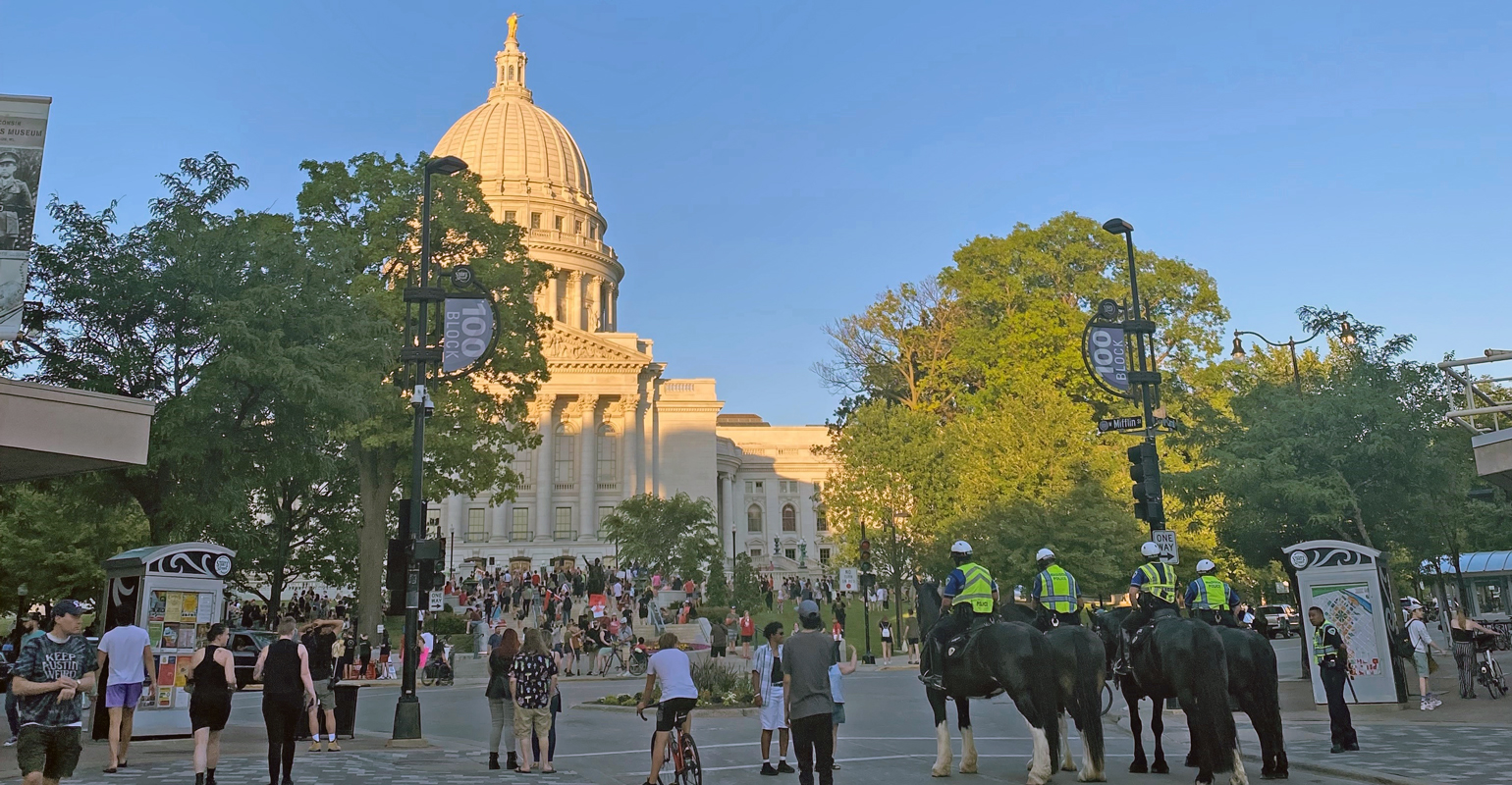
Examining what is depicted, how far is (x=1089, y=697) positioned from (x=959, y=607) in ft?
5.00

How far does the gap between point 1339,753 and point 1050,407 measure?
2795 centimetres

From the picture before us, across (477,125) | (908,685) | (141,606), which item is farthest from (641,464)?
(141,606)

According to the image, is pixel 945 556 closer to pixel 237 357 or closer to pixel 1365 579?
pixel 1365 579

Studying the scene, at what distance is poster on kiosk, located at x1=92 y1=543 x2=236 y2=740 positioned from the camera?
17.7 metres

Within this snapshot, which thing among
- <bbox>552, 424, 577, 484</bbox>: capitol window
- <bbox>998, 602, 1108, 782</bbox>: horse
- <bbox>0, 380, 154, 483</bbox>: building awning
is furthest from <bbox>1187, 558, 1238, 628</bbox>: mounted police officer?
<bbox>552, 424, 577, 484</bbox>: capitol window

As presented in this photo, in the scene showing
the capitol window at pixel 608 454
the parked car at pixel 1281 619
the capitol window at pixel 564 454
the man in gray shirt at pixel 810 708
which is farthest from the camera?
the capitol window at pixel 608 454

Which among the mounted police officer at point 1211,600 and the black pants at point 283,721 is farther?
the mounted police officer at point 1211,600

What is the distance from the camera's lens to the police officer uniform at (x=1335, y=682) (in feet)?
47.2

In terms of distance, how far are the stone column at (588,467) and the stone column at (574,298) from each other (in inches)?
641

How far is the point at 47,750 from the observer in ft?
30.3

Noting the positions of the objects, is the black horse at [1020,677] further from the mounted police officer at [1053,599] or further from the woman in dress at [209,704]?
the woman in dress at [209,704]

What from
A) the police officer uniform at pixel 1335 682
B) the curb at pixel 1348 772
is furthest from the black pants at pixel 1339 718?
the curb at pixel 1348 772

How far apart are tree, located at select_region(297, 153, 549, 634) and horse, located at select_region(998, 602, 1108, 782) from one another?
25.7 meters

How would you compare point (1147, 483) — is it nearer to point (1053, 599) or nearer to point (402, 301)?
point (1053, 599)
